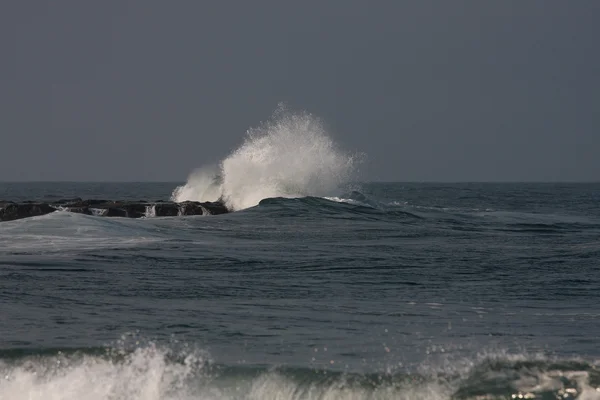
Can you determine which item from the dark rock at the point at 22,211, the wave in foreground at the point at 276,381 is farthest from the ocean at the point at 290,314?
the dark rock at the point at 22,211

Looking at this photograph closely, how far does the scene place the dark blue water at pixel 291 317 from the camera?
7.86 m

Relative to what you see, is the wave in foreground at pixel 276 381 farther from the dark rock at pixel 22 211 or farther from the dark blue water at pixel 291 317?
the dark rock at pixel 22 211

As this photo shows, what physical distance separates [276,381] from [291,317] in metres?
2.76

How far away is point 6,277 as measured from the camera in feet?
43.9

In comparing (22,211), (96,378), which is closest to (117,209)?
(22,211)

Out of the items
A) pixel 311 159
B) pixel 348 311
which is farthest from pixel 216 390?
pixel 311 159

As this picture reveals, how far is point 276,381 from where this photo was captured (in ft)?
26.0

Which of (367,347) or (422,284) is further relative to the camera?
(422,284)

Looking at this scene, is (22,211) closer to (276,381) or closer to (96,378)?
(96,378)

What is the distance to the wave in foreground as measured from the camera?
25.0 feet

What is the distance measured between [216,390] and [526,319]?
4402 mm

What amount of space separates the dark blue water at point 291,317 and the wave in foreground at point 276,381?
2 cm

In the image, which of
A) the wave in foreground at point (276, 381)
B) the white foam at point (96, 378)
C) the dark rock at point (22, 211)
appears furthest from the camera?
the dark rock at point (22, 211)

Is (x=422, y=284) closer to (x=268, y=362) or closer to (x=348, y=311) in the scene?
(x=348, y=311)
